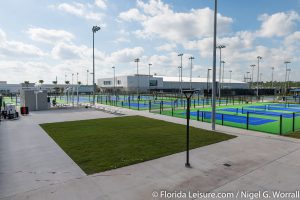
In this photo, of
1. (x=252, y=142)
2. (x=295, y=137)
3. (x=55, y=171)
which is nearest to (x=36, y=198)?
(x=55, y=171)

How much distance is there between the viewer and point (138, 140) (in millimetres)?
13148

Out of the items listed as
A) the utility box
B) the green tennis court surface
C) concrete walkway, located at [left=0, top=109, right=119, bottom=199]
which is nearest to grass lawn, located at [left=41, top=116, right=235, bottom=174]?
concrete walkway, located at [left=0, top=109, right=119, bottom=199]

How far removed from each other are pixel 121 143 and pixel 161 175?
484 cm

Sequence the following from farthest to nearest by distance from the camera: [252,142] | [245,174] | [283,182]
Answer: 1. [252,142]
2. [245,174]
3. [283,182]

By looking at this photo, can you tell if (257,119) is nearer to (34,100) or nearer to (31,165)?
(31,165)

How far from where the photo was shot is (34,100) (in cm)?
3106

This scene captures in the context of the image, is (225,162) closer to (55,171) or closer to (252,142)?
(252,142)

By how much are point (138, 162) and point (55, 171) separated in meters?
3.27

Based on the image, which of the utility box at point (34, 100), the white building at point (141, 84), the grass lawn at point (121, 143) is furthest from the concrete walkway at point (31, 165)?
the white building at point (141, 84)

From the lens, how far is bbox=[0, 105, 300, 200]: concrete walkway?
271 inches

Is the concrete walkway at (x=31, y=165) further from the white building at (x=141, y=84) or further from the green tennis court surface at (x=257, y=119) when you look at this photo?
the white building at (x=141, y=84)

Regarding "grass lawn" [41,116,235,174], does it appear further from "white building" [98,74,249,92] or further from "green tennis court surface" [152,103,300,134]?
"white building" [98,74,249,92]

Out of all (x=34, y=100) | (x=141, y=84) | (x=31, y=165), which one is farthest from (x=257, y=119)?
(x=141, y=84)

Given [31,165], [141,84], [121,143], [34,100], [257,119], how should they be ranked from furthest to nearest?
[141,84]
[34,100]
[257,119]
[121,143]
[31,165]
